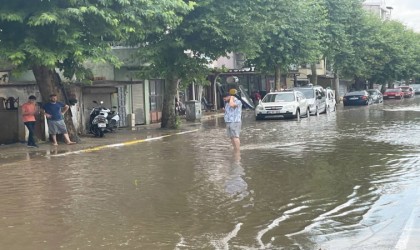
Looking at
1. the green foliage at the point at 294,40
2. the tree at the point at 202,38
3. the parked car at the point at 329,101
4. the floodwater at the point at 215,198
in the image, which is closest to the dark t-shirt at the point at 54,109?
the floodwater at the point at 215,198

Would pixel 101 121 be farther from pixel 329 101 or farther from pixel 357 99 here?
pixel 357 99

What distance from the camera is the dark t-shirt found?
16.9 metres

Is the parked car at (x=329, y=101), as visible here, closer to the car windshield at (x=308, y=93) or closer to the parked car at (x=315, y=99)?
the parked car at (x=315, y=99)

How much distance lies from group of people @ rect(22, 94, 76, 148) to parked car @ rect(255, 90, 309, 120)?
41.5 ft

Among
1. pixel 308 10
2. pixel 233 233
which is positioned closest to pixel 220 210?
pixel 233 233

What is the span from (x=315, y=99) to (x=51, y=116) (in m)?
18.7

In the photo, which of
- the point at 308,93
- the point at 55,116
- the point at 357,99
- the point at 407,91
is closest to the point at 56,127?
the point at 55,116

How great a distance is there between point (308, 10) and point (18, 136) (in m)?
20.4

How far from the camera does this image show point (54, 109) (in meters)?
16.9

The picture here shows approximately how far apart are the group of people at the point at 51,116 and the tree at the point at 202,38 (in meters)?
4.88

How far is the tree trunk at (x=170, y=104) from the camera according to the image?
23.5m

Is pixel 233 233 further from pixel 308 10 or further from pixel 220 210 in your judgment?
pixel 308 10

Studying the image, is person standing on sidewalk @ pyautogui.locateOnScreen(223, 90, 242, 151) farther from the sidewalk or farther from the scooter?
the scooter

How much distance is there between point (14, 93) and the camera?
19.1 meters
